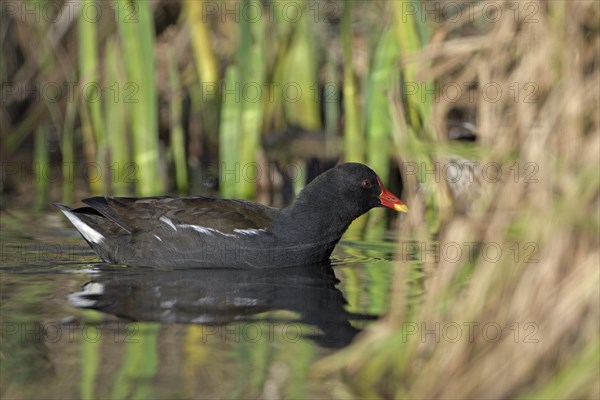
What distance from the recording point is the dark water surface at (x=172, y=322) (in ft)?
13.5

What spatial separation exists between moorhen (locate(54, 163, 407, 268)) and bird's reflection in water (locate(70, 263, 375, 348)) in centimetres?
10

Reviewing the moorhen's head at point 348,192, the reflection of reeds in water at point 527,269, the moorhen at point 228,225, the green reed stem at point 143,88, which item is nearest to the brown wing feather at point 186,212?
the moorhen at point 228,225

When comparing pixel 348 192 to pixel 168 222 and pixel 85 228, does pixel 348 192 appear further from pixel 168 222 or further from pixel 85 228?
pixel 85 228

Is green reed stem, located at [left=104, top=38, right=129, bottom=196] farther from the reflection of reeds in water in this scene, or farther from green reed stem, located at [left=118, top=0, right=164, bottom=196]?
the reflection of reeds in water

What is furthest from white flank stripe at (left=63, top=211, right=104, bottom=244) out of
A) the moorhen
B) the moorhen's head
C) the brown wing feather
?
the moorhen's head

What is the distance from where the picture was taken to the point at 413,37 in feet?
23.9

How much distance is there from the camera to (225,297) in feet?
19.0

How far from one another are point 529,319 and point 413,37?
3962 mm

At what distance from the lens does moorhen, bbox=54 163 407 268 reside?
6613 millimetres

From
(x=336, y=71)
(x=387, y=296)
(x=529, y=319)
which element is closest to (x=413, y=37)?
(x=387, y=296)

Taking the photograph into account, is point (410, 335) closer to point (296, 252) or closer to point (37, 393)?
point (37, 393)

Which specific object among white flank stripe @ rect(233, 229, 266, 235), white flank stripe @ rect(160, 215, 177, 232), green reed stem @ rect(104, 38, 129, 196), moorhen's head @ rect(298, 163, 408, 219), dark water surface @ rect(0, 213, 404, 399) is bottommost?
dark water surface @ rect(0, 213, 404, 399)

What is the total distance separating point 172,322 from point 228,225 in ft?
5.17

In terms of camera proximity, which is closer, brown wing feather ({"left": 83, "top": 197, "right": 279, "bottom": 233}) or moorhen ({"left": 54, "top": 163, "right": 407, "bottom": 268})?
moorhen ({"left": 54, "top": 163, "right": 407, "bottom": 268})
